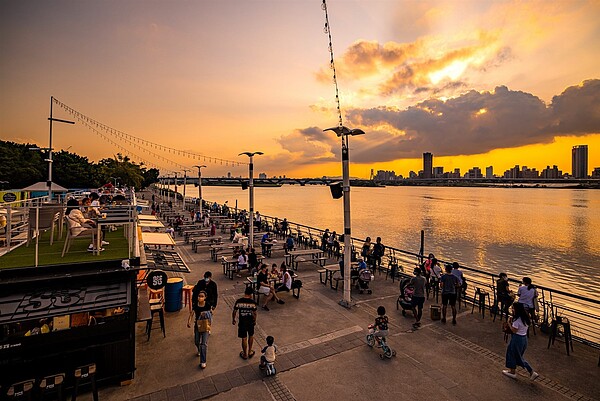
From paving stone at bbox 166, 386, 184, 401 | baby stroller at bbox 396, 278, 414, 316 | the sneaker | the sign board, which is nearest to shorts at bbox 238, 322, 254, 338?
paving stone at bbox 166, 386, 184, 401

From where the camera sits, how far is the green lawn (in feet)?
20.0

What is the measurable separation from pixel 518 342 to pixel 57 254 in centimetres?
989

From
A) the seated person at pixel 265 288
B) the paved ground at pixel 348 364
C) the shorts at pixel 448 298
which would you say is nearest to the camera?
the paved ground at pixel 348 364

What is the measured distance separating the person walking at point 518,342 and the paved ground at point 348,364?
222 millimetres

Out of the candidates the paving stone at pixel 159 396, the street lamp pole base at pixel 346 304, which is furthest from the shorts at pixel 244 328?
the street lamp pole base at pixel 346 304

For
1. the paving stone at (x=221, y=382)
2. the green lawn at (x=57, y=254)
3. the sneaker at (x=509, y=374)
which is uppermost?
the green lawn at (x=57, y=254)

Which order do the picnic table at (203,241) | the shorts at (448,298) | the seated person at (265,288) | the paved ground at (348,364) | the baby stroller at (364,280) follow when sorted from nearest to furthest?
the paved ground at (348,364)
the shorts at (448,298)
the seated person at (265,288)
the baby stroller at (364,280)
the picnic table at (203,241)

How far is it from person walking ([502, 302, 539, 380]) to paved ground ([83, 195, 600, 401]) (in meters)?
0.22

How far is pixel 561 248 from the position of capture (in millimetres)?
36031

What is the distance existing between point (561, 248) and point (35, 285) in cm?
4648

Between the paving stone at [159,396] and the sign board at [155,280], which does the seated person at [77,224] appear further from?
the paving stone at [159,396]

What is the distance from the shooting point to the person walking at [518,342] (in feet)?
20.2

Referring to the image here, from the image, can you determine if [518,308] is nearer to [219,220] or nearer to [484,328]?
[484,328]

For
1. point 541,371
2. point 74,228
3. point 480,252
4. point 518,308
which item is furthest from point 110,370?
point 480,252
